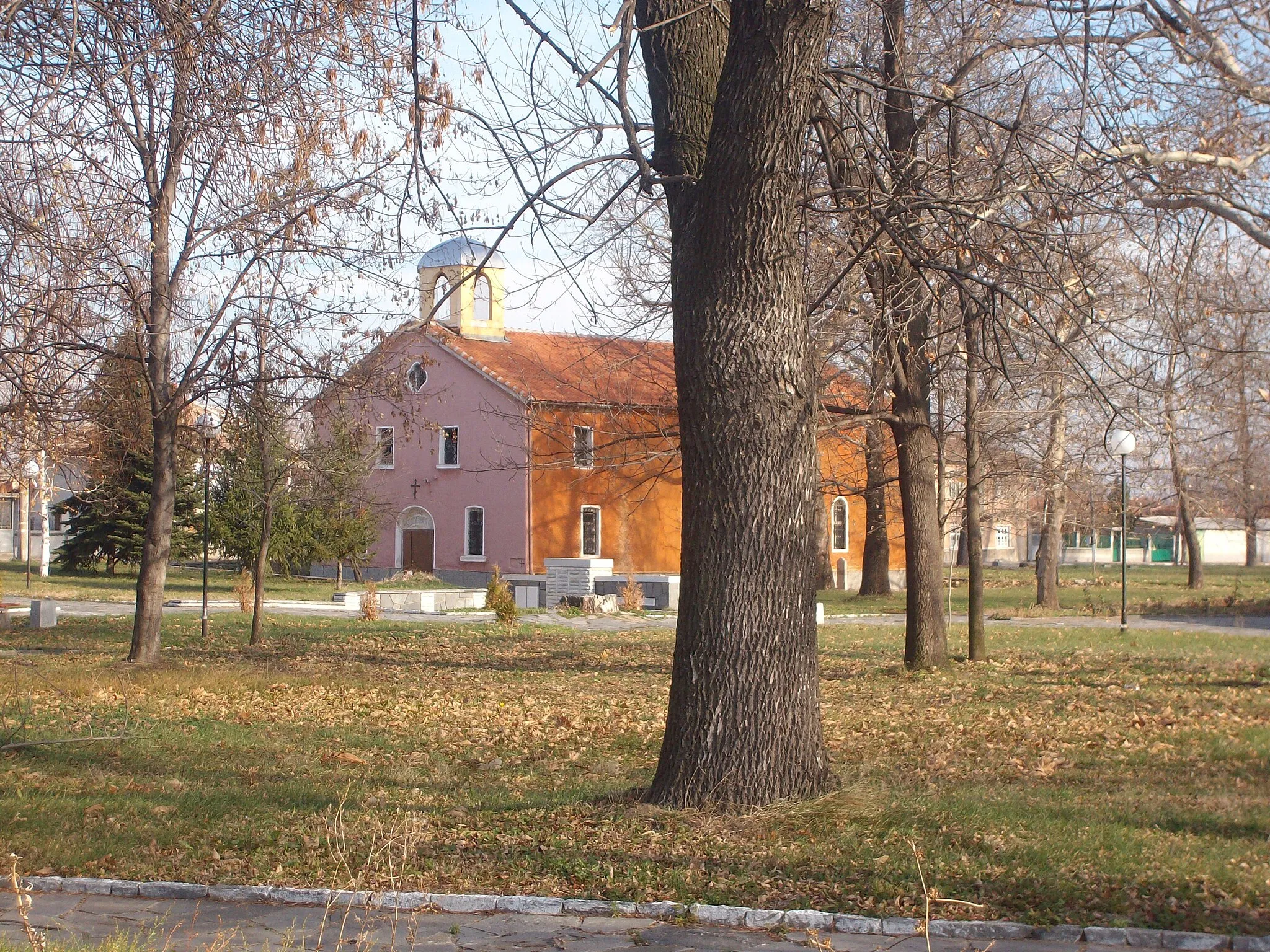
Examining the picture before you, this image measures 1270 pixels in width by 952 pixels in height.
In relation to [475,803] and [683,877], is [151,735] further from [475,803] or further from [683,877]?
[683,877]

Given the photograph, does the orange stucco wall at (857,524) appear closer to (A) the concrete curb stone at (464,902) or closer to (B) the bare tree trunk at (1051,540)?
(B) the bare tree trunk at (1051,540)

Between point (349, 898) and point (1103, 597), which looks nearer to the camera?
point (349, 898)

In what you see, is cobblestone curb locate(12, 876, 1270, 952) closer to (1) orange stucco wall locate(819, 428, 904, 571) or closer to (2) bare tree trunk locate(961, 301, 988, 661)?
(2) bare tree trunk locate(961, 301, 988, 661)

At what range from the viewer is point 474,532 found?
44.4 metres

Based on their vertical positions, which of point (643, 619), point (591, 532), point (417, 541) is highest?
point (591, 532)

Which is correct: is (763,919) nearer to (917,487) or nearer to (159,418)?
(917,487)

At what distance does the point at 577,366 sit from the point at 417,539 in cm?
1350

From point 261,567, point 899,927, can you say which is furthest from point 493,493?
point 899,927

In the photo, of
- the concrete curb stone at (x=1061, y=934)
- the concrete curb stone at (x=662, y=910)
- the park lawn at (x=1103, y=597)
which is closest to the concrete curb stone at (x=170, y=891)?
the concrete curb stone at (x=662, y=910)

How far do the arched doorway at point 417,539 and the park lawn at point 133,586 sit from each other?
235cm

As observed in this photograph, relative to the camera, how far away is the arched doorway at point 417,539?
149ft

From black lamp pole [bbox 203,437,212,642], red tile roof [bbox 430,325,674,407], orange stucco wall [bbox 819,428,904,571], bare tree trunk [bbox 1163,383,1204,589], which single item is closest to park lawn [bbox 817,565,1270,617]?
bare tree trunk [bbox 1163,383,1204,589]

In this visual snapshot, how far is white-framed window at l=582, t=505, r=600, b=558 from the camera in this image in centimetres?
4372

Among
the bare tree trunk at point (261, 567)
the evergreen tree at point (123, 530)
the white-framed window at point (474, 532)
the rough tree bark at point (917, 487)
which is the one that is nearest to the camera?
the rough tree bark at point (917, 487)
